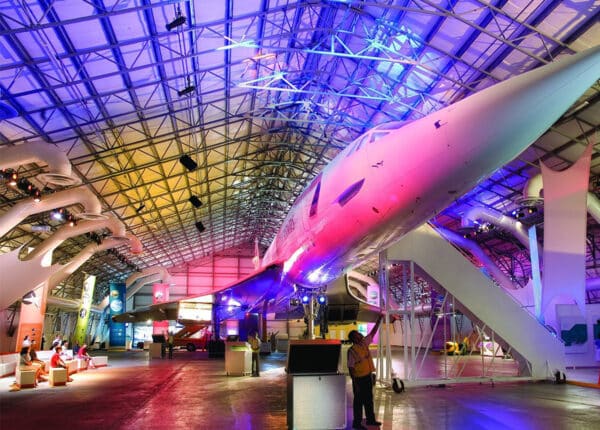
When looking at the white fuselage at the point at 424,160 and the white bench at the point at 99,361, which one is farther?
the white bench at the point at 99,361

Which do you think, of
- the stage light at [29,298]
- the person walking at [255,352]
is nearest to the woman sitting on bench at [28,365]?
the person walking at [255,352]

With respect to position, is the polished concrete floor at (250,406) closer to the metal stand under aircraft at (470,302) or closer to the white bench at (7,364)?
the metal stand under aircraft at (470,302)

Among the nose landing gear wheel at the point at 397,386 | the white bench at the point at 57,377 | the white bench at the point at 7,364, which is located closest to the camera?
the nose landing gear wheel at the point at 397,386

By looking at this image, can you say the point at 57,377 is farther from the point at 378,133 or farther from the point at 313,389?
the point at 378,133

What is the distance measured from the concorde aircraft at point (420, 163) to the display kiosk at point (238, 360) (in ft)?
19.7

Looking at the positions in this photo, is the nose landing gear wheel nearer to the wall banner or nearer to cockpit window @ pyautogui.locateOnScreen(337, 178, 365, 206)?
cockpit window @ pyautogui.locateOnScreen(337, 178, 365, 206)

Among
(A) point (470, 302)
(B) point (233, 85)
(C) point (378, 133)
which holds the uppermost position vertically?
(B) point (233, 85)

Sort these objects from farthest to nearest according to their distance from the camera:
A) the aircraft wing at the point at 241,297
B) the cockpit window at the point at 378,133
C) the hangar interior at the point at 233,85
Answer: the aircraft wing at the point at 241,297 → the hangar interior at the point at 233,85 → the cockpit window at the point at 378,133

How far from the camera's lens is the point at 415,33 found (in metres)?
15.6

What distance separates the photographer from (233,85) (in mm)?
16375

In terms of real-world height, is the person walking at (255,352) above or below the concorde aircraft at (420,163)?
below

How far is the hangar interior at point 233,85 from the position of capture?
1295 centimetres

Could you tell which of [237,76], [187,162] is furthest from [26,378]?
[237,76]

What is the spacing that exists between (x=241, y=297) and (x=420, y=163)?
1359 centimetres
